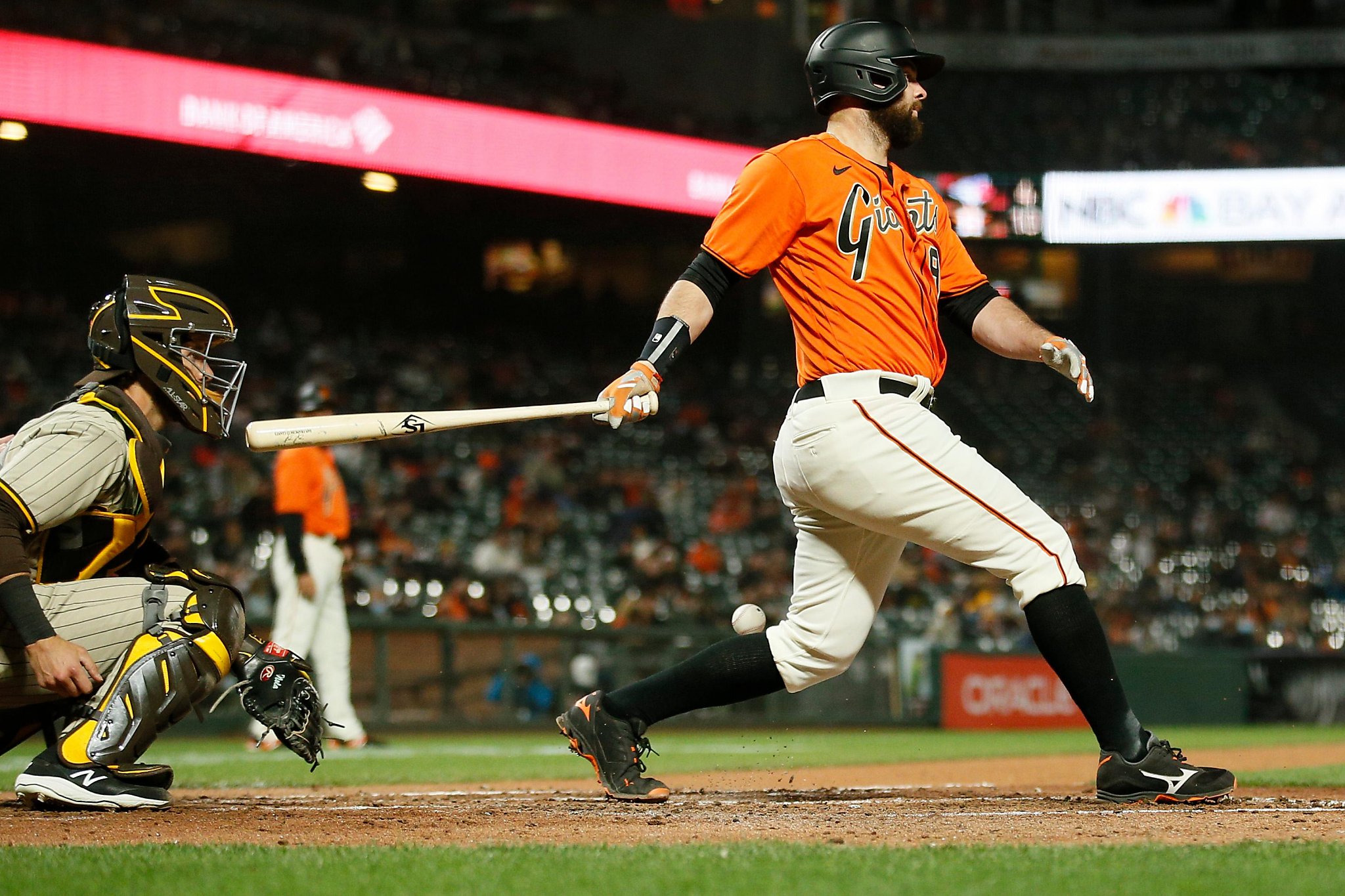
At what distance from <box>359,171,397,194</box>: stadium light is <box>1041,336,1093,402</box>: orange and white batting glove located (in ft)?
36.6

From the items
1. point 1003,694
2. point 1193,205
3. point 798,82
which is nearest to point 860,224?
point 1003,694

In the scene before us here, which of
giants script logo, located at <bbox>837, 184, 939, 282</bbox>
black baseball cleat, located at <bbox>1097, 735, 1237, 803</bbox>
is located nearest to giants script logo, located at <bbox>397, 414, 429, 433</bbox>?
giants script logo, located at <bbox>837, 184, 939, 282</bbox>

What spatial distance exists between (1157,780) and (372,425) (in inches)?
86.2

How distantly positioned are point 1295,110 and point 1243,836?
21.2m

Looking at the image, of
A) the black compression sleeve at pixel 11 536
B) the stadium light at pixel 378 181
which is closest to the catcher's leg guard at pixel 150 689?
the black compression sleeve at pixel 11 536

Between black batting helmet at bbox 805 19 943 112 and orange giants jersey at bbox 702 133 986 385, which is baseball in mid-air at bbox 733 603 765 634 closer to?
orange giants jersey at bbox 702 133 986 385

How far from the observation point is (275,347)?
16609mm

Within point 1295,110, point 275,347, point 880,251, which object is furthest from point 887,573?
point 1295,110

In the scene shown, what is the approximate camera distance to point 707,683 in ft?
13.0

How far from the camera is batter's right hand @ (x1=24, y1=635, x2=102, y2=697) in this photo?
348 centimetres

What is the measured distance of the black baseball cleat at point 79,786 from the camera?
376cm

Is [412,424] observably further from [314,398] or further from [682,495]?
[682,495]

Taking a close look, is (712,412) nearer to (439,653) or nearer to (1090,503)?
(1090,503)

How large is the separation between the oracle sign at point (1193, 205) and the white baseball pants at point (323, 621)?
13.6m
